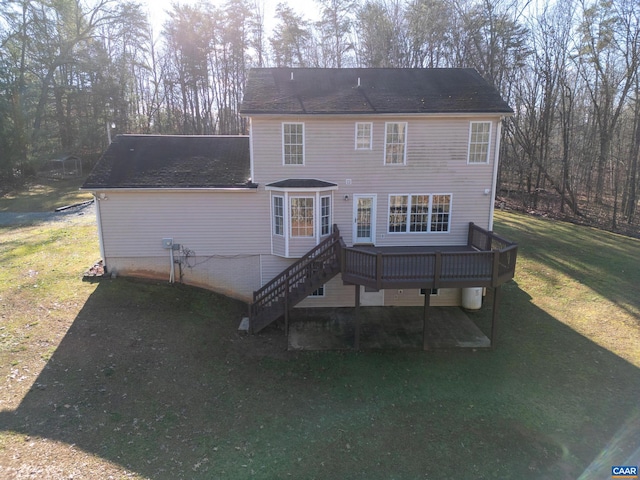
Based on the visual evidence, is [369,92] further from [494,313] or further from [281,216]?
[494,313]

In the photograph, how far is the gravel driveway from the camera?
69.1 ft

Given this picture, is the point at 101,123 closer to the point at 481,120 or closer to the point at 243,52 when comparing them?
the point at 243,52

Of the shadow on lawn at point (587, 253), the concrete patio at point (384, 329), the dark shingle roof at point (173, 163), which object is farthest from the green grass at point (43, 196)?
the shadow on lawn at point (587, 253)

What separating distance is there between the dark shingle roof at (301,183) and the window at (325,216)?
0.49m

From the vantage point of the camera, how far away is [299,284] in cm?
1167

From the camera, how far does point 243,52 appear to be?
3594 centimetres

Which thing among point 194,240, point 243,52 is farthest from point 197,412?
point 243,52

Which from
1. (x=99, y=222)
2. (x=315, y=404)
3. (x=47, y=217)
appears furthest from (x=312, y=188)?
(x=47, y=217)

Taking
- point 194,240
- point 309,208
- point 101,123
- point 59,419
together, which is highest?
point 101,123

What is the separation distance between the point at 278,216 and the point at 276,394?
5.88 metres

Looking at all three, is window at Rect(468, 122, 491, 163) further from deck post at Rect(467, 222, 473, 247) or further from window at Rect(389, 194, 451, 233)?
deck post at Rect(467, 222, 473, 247)

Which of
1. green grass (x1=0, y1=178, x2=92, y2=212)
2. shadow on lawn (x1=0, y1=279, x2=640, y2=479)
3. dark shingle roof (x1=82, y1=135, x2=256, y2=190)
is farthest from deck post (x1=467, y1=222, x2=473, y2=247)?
green grass (x1=0, y1=178, x2=92, y2=212)

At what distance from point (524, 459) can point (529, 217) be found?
2414 cm

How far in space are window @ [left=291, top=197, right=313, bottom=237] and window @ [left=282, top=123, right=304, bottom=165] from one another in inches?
51.4
